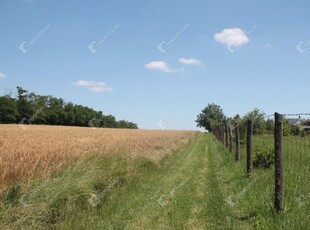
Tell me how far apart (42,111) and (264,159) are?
→ 95418 mm

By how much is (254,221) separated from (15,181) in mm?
4943

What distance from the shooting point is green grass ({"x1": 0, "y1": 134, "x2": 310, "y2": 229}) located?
719 cm

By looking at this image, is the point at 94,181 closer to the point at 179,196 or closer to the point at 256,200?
the point at 179,196

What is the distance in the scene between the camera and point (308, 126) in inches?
371

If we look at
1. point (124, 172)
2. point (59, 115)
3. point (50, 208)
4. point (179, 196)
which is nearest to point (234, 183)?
point (179, 196)

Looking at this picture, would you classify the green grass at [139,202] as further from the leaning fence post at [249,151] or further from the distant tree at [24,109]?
the distant tree at [24,109]

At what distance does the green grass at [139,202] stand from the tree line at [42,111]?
86.5 meters

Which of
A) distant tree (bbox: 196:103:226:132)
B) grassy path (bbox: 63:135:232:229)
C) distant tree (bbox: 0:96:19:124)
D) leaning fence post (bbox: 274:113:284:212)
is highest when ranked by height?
distant tree (bbox: 196:103:226:132)

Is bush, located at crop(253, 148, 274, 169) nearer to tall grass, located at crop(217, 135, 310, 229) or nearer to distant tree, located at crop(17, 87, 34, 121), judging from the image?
tall grass, located at crop(217, 135, 310, 229)

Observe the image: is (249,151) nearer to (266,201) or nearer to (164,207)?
(266,201)

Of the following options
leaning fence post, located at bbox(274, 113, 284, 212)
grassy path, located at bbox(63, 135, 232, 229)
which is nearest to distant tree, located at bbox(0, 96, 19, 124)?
grassy path, located at bbox(63, 135, 232, 229)

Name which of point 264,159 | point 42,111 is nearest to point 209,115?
point 42,111

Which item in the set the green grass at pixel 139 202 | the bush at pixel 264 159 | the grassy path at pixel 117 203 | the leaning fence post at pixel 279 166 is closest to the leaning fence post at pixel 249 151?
the green grass at pixel 139 202

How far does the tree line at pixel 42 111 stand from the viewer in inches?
3703
